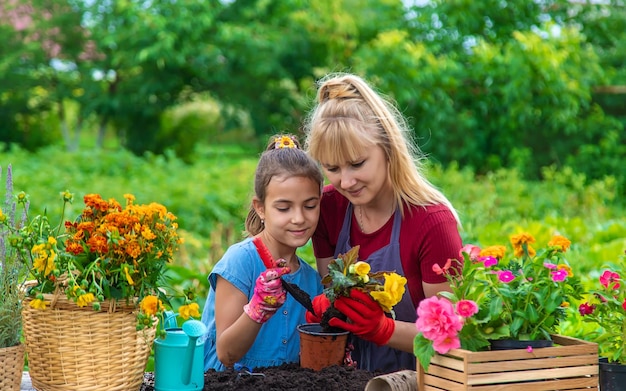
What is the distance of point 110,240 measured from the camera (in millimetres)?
1808

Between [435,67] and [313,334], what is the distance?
24.5 feet

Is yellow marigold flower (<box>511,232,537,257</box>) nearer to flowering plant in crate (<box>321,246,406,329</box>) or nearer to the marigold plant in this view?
flowering plant in crate (<box>321,246,406,329</box>)

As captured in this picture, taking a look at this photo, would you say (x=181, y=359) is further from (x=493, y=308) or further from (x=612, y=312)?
(x=612, y=312)

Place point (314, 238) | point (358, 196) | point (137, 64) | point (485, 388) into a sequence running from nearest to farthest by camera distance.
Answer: point (485, 388), point (358, 196), point (314, 238), point (137, 64)

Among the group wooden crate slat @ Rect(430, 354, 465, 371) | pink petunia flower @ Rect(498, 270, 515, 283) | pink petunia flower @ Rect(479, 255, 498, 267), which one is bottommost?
wooden crate slat @ Rect(430, 354, 465, 371)

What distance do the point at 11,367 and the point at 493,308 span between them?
104 cm

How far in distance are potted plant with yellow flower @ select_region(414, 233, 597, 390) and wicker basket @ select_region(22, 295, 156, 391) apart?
25.2 inches

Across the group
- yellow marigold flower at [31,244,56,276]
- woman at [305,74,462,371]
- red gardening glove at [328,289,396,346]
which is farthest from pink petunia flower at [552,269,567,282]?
yellow marigold flower at [31,244,56,276]

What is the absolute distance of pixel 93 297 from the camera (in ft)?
5.78

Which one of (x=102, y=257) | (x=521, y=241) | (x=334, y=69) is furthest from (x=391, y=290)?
(x=334, y=69)

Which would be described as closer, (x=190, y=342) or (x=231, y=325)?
(x=190, y=342)

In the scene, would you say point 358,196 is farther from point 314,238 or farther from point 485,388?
point 485,388

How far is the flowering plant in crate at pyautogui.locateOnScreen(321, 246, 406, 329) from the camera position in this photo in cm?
186

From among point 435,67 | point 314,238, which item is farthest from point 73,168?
point 314,238
